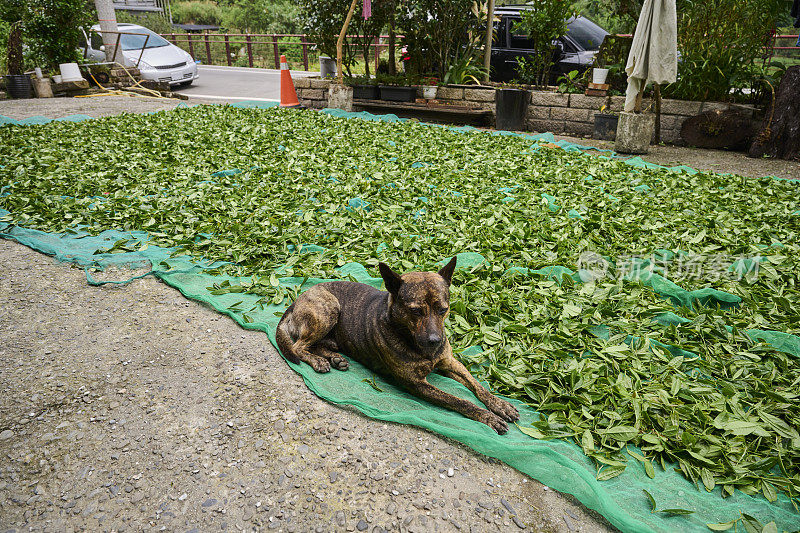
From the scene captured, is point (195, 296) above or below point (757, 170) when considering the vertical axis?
below

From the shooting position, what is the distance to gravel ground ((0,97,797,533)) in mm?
1633

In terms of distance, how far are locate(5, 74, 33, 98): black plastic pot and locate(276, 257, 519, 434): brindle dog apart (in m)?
12.1

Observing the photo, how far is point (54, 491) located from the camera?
5.61 feet

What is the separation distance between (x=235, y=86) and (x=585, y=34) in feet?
34.4

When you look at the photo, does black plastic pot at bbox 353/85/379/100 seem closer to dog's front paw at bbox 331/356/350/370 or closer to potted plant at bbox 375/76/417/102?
potted plant at bbox 375/76/417/102

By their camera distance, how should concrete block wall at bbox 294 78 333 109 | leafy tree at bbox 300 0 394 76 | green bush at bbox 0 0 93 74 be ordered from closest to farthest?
1. concrete block wall at bbox 294 78 333 109
2. leafy tree at bbox 300 0 394 76
3. green bush at bbox 0 0 93 74

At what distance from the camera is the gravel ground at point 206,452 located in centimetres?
163

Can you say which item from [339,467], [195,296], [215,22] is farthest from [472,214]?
[215,22]

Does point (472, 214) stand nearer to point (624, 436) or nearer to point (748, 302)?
point (748, 302)

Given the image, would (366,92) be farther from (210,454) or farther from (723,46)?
(210,454)

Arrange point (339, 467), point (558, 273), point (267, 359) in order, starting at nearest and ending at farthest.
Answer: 1. point (339, 467)
2. point (267, 359)
3. point (558, 273)

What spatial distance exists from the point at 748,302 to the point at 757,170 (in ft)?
14.1

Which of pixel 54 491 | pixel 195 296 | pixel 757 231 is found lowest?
pixel 54 491

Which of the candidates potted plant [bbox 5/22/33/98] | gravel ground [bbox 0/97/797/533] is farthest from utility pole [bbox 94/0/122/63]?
gravel ground [bbox 0/97/797/533]
